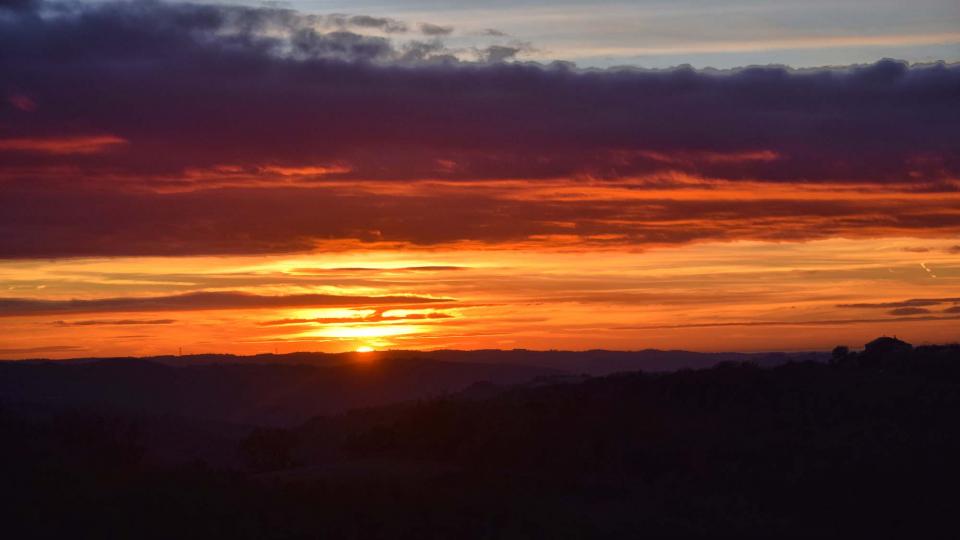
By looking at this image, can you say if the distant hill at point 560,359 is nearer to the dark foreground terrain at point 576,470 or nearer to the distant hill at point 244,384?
the distant hill at point 244,384

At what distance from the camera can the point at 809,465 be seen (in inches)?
1212

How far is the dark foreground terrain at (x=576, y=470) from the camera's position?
72.3ft

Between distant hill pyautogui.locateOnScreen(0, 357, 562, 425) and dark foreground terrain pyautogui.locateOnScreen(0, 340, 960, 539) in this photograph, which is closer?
dark foreground terrain pyautogui.locateOnScreen(0, 340, 960, 539)

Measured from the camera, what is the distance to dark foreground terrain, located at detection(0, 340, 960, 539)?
22047mm

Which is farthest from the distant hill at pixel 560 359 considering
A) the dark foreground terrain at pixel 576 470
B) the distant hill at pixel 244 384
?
the dark foreground terrain at pixel 576 470

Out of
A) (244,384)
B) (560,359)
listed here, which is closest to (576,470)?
(244,384)

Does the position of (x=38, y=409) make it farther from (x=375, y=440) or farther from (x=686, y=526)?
(x=686, y=526)

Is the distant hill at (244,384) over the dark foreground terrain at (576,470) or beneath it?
over

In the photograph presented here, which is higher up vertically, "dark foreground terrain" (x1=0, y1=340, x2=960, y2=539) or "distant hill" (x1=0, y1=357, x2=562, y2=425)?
"distant hill" (x1=0, y1=357, x2=562, y2=425)

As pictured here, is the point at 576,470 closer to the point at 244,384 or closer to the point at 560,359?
the point at 244,384

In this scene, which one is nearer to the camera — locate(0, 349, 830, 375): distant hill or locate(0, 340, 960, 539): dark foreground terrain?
locate(0, 340, 960, 539): dark foreground terrain

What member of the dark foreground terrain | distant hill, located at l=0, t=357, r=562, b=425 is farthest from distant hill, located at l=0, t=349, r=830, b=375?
the dark foreground terrain

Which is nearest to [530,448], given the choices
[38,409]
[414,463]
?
[414,463]

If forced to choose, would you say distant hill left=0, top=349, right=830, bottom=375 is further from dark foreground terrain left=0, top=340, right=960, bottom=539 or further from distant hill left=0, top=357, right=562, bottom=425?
dark foreground terrain left=0, top=340, right=960, bottom=539
